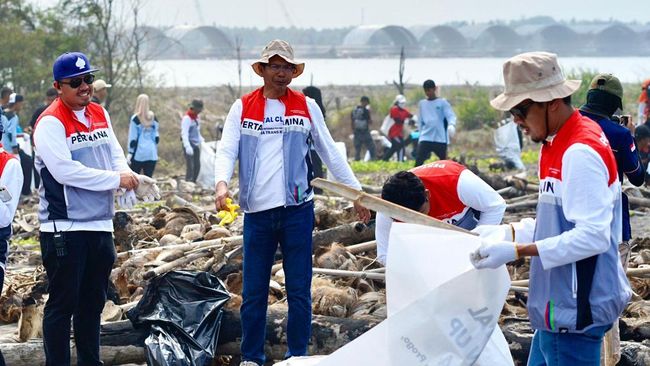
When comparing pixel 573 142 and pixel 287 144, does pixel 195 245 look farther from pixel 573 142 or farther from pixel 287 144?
pixel 573 142

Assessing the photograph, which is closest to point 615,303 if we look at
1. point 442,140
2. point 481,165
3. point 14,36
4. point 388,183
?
point 388,183

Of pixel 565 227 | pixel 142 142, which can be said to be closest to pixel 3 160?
pixel 565 227

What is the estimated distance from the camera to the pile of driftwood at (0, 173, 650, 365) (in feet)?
24.7

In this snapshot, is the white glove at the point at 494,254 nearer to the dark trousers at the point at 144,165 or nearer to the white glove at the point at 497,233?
the white glove at the point at 497,233

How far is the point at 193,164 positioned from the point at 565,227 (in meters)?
17.3

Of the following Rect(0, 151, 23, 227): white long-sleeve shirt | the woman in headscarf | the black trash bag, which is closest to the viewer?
Rect(0, 151, 23, 227): white long-sleeve shirt

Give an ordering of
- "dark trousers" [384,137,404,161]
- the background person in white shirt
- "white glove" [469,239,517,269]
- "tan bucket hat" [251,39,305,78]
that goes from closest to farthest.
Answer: "white glove" [469,239,517,269] < "tan bucket hat" [251,39,305,78] < the background person in white shirt < "dark trousers" [384,137,404,161]

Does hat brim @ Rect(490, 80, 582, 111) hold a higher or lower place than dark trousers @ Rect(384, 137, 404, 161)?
higher

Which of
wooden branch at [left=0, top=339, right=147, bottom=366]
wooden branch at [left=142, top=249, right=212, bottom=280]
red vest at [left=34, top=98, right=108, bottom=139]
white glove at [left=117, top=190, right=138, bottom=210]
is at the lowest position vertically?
wooden branch at [left=0, top=339, right=147, bottom=366]

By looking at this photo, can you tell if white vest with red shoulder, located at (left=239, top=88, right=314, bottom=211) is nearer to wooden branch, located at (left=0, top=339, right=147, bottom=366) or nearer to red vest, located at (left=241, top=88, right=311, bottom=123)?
red vest, located at (left=241, top=88, right=311, bottom=123)

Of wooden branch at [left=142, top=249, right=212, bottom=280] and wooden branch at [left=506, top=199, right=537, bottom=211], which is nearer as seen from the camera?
wooden branch at [left=142, top=249, right=212, bottom=280]

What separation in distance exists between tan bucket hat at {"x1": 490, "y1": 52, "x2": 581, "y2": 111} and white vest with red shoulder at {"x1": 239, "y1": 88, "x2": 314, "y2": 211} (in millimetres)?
2472

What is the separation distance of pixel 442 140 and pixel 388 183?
515 inches

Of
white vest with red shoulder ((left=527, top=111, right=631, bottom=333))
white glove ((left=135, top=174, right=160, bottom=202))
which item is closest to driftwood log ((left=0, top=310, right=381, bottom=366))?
white glove ((left=135, top=174, right=160, bottom=202))
